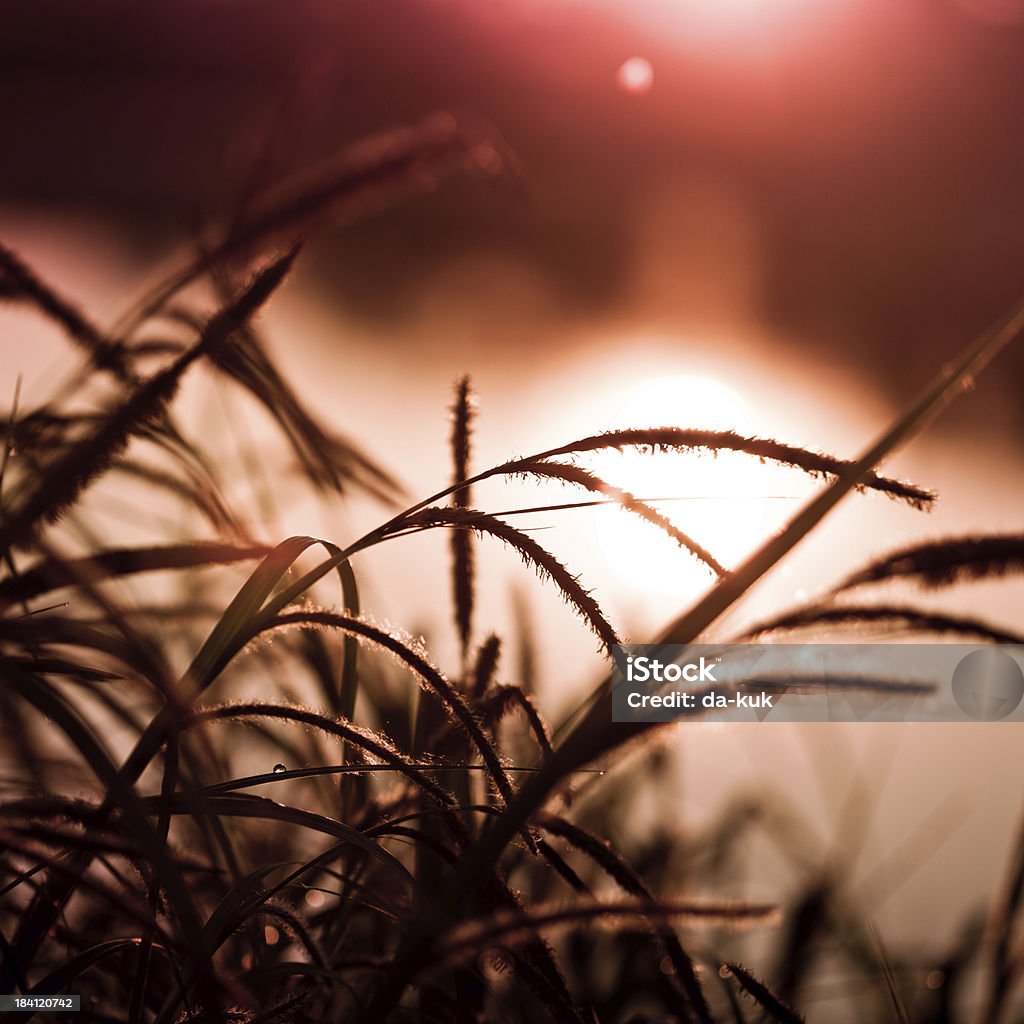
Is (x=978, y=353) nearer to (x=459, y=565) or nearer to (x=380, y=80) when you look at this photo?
(x=459, y=565)

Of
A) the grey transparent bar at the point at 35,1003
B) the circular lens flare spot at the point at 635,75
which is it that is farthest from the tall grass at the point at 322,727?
the circular lens flare spot at the point at 635,75

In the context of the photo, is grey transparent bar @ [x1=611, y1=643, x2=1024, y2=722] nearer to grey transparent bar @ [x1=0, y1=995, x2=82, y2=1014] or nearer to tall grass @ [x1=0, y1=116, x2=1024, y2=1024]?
tall grass @ [x1=0, y1=116, x2=1024, y2=1024]

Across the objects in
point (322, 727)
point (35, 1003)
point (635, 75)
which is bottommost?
point (35, 1003)

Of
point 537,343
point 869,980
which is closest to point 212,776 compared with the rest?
point 869,980

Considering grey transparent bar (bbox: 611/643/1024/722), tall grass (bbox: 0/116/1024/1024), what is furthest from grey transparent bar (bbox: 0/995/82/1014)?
grey transparent bar (bbox: 611/643/1024/722)

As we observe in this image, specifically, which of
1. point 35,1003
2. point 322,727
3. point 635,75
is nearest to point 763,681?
point 322,727

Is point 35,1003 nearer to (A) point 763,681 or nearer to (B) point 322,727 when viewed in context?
(B) point 322,727

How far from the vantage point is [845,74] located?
3664 mm

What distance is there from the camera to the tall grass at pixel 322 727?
31 cm

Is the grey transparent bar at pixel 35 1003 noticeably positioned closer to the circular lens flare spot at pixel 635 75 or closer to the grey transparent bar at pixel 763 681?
the grey transparent bar at pixel 763 681

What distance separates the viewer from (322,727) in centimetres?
42

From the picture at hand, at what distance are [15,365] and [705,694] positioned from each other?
171cm

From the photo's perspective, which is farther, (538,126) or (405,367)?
(538,126)

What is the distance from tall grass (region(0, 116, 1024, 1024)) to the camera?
31cm
